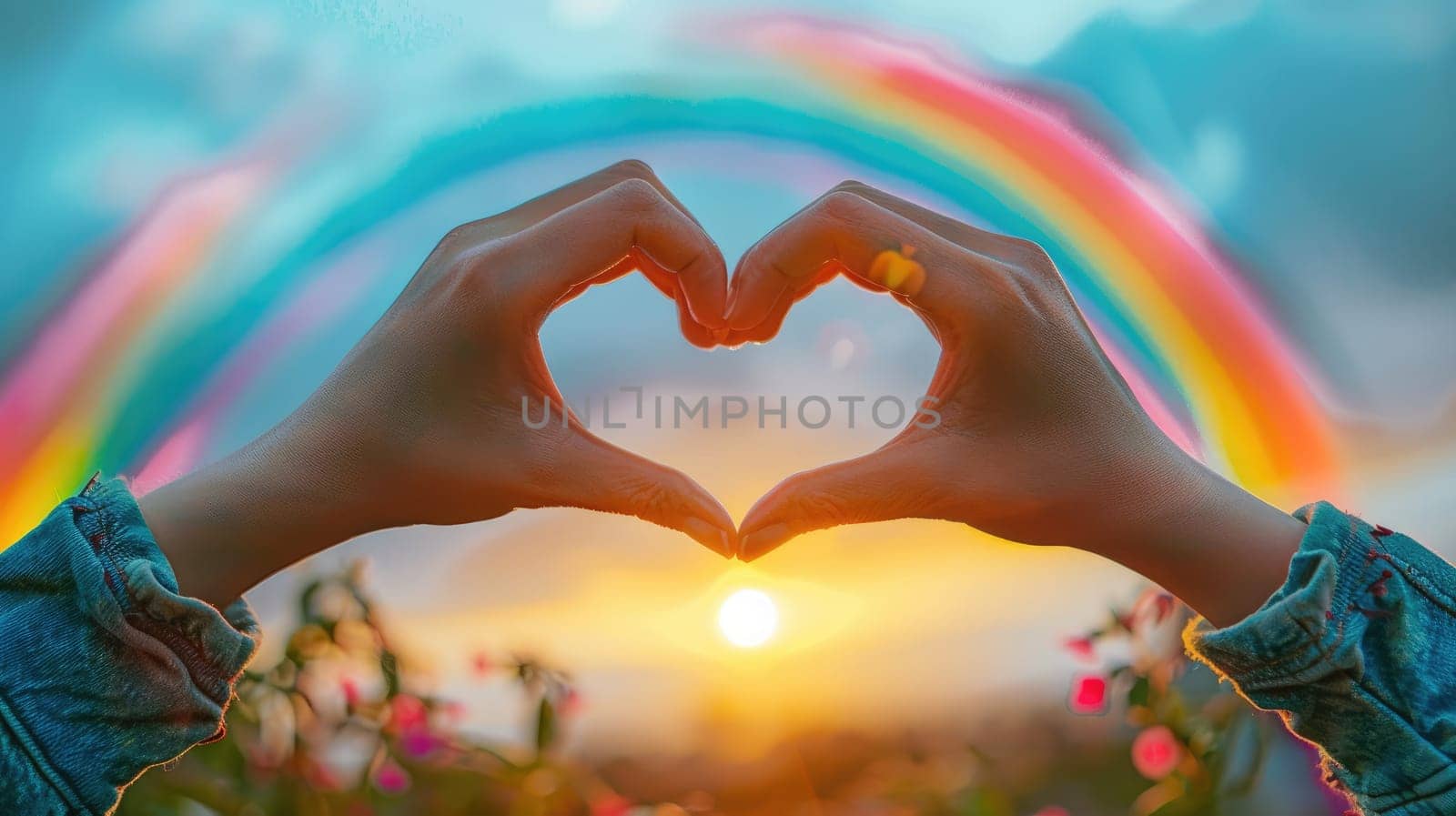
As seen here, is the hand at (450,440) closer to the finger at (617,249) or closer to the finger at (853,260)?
the finger at (617,249)

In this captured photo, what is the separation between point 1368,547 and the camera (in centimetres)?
126

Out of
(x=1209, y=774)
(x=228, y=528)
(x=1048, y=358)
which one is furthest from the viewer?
(x=1209, y=774)

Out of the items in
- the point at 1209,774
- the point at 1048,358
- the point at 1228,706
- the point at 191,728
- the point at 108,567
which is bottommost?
the point at 191,728

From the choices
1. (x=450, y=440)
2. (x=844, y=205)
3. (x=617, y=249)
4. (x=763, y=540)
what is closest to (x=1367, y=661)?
(x=763, y=540)

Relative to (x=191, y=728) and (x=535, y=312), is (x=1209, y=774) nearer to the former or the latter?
(x=535, y=312)

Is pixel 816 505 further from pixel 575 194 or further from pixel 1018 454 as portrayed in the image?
pixel 575 194

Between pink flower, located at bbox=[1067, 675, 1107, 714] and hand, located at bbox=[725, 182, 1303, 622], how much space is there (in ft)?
6.25

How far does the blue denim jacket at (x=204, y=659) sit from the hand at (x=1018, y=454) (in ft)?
0.54

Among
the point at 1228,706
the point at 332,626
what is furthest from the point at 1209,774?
the point at 332,626

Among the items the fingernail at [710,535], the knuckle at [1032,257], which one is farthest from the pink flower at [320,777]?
the knuckle at [1032,257]

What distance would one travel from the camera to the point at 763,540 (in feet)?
5.24

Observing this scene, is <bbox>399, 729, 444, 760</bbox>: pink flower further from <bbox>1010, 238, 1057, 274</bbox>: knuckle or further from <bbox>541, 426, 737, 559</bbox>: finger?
<bbox>1010, 238, 1057, 274</bbox>: knuckle

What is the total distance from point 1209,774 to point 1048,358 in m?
1.98

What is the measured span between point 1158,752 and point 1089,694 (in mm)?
341
